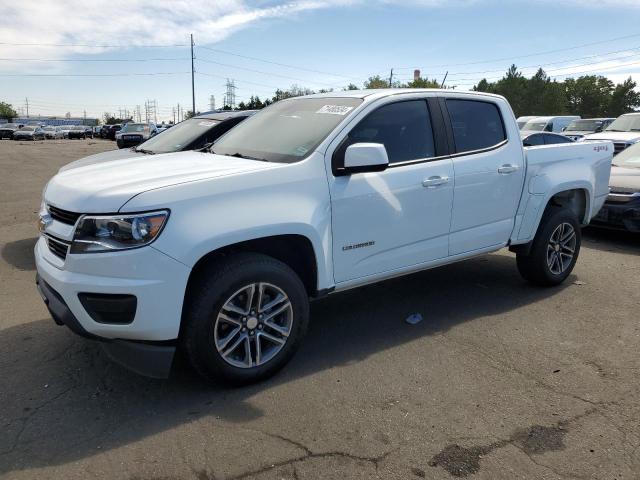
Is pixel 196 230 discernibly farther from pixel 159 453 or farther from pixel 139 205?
pixel 159 453

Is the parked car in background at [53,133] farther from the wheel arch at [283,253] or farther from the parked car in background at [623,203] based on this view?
the wheel arch at [283,253]

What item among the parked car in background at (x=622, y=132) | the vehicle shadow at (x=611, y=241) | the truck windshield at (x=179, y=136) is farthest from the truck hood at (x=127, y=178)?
the parked car in background at (x=622, y=132)

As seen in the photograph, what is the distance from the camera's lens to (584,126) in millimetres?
20703

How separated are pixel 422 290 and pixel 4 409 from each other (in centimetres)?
370

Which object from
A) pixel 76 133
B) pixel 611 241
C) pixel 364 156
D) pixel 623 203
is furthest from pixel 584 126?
pixel 76 133

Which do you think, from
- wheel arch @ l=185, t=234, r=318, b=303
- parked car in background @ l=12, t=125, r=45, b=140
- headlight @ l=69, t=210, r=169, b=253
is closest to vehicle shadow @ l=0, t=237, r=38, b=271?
headlight @ l=69, t=210, r=169, b=253

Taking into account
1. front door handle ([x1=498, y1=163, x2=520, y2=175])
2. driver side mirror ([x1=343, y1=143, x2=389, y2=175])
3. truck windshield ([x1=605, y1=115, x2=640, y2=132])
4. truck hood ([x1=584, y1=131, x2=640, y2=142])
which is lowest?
front door handle ([x1=498, y1=163, x2=520, y2=175])

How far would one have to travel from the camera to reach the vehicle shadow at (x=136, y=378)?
287 centimetres

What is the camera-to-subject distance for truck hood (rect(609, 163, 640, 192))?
754 centimetres

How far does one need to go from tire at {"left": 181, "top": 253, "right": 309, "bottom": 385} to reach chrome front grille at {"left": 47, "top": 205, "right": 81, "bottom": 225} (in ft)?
2.59

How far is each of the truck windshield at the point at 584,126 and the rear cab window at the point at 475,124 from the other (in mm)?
18027

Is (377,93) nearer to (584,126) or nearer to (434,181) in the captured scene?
(434,181)

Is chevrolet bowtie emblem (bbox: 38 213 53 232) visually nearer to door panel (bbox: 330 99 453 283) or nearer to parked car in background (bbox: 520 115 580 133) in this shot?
door panel (bbox: 330 99 453 283)

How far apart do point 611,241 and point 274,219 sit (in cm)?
653
